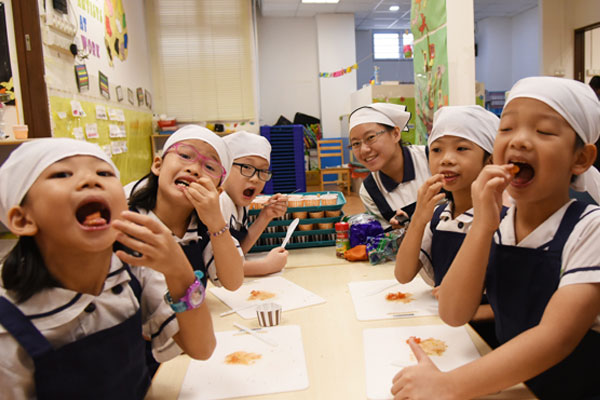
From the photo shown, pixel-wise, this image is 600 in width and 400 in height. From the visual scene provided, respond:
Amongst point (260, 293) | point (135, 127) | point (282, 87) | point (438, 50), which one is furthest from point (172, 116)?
point (260, 293)

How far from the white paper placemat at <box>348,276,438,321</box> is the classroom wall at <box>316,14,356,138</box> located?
7900 mm

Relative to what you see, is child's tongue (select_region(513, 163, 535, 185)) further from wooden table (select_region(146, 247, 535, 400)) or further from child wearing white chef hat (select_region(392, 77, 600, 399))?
wooden table (select_region(146, 247, 535, 400))

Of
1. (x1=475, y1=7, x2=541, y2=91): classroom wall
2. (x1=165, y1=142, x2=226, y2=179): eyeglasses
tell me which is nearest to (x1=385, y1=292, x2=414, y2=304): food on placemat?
(x1=165, y1=142, x2=226, y2=179): eyeglasses

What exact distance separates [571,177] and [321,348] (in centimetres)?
78

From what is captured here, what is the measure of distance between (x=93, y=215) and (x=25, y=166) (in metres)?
0.15

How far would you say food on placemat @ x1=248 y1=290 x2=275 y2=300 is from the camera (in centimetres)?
156

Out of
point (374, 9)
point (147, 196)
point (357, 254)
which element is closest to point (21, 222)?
point (147, 196)

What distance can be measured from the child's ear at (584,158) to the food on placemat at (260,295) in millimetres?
1060

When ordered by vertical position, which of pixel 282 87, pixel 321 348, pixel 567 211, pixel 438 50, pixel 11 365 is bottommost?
pixel 321 348

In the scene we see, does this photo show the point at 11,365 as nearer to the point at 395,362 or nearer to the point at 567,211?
A: the point at 395,362

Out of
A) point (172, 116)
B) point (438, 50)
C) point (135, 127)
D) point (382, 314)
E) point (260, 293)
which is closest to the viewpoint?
point (382, 314)

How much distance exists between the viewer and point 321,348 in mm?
1145

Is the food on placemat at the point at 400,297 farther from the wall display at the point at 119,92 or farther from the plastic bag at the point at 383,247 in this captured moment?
the wall display at the point at 119,92

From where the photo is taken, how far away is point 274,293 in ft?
5.24
